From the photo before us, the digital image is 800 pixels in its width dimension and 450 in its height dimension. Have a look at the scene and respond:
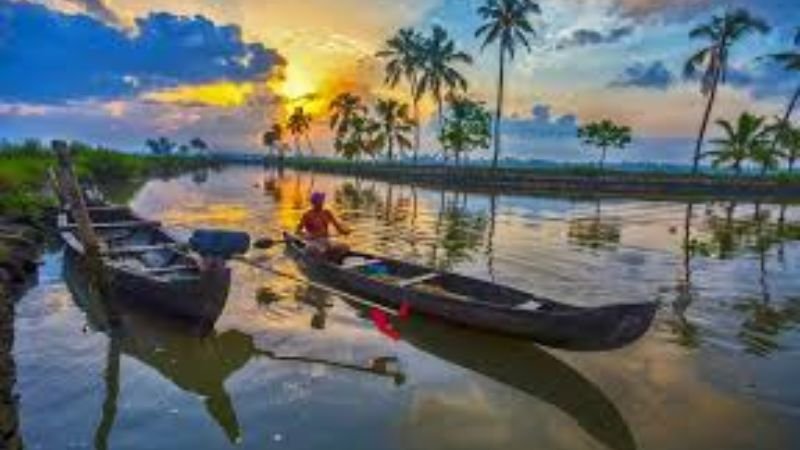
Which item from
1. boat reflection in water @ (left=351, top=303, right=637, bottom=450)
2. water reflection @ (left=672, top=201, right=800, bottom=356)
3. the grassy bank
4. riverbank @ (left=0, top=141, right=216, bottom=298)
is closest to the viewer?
boat reflection in water @ (left=351, top=303, right=637, bottom=450)

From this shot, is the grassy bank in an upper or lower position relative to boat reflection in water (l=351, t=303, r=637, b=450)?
upper

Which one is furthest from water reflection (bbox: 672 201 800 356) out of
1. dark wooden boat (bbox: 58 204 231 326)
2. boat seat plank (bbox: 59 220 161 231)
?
boat seat plank (bbox: 59 220 161 231)

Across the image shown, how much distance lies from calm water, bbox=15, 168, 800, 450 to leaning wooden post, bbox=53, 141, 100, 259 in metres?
1.46

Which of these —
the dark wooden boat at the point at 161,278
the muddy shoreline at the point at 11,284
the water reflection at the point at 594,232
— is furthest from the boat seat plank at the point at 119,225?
the water reflection at the point at 594,232

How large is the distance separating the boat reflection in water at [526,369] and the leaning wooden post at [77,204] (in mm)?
5272

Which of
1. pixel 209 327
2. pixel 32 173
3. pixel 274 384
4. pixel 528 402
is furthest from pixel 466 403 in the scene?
pixel 32 173

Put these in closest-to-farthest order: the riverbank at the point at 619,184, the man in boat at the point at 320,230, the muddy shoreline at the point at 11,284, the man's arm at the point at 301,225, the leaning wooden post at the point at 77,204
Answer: the muddy shoreline at the point at 11,284, the leaning wooden post at the point at 77,204, the man in boat at the point at 320,230, the man's arm at the point at 301,225, the riverbank at the point at 619,184

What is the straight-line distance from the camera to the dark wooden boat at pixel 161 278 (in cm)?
1166

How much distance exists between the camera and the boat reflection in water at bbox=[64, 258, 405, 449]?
30.7ft

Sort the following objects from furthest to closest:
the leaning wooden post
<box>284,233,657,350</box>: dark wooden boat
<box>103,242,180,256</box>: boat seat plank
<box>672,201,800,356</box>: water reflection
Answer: <box>103,242,180,256</box>: boat seat plank < <box>672,201,800,356</box>: water reflection < the leaning wooden post < <box>284,233,657,350</box>: dark wooden boat

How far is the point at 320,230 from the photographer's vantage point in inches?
700

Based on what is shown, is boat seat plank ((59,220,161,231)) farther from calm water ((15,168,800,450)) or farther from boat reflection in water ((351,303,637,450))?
boat reflection in water ((351,303,637,450))

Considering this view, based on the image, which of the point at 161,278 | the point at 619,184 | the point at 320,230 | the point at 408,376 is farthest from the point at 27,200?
the point at 619,184

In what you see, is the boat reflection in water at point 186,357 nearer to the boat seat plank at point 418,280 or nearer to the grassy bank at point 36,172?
the boat seat plank at point 418,280
